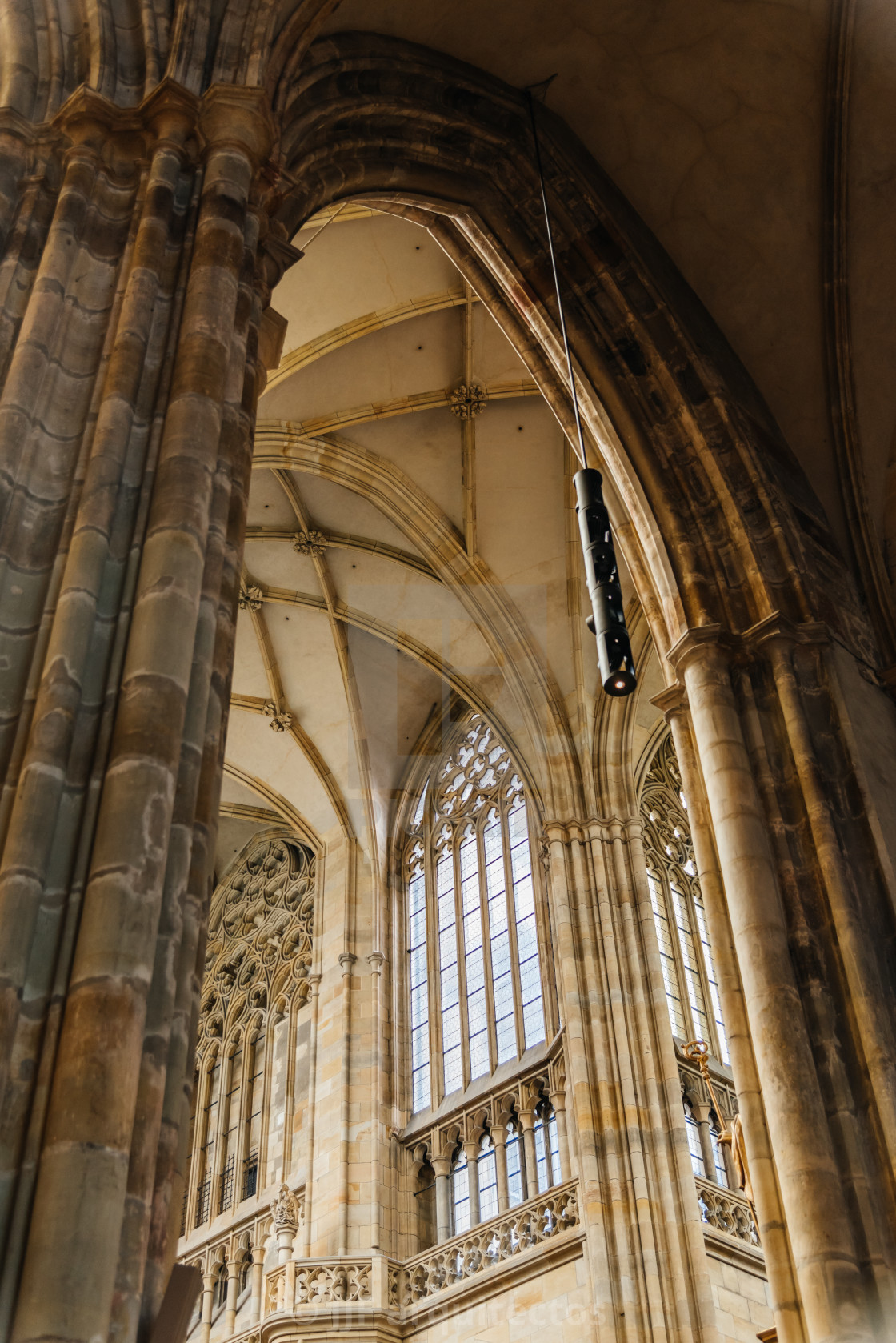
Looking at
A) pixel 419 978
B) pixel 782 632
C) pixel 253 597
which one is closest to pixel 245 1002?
pixel 419 978

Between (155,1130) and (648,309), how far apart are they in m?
8.18

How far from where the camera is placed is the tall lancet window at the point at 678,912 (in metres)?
13.3

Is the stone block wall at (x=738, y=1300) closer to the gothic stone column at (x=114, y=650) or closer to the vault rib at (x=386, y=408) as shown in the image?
the gothic stone column at (x=114, y=650)

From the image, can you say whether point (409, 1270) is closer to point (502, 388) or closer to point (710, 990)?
point (710, 990)

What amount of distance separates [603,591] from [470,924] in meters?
10.3

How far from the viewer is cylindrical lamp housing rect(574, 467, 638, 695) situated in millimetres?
5359

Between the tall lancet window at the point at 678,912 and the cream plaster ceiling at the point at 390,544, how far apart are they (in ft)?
3.73

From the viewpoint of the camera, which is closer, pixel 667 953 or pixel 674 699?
pixel 674 699

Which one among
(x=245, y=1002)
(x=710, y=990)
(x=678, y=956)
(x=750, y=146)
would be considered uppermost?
(x=750, y=146)

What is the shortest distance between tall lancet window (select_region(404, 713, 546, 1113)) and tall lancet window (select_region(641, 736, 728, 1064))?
1.34 metres

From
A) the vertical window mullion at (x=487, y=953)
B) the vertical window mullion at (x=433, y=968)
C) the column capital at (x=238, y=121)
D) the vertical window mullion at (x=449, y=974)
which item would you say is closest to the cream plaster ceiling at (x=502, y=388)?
the vertical window mullion at (x=433, y=968)

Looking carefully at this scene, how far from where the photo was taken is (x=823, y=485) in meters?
10.9

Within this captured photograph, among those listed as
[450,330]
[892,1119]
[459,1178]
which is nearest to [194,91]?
[892,1119]

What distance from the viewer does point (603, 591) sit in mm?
5547
